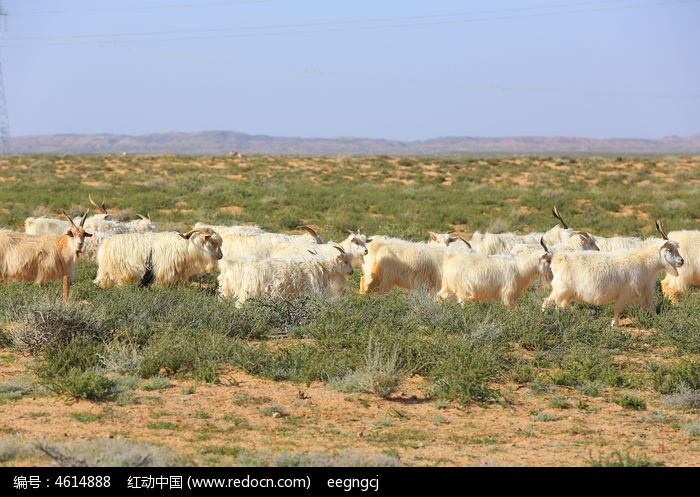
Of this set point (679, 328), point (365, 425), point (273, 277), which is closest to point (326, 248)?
point (273, 277)

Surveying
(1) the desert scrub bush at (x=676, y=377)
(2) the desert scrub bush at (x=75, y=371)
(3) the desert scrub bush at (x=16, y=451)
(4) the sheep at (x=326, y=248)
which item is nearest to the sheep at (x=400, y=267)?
(4) the sheep at (x=326, y=248)

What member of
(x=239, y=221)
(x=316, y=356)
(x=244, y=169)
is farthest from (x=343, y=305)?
(x=244, y=169)

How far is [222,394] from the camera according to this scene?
7.50m

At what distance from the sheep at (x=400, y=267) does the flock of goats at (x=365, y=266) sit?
0.01 m

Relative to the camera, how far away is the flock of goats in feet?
35.6

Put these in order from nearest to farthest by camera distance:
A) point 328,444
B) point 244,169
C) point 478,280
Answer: point 328,444 → point 478,280 → point 244,169

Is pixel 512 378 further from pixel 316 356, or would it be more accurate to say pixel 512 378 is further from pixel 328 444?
pixel 328 444

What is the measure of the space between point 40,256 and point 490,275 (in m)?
6.26

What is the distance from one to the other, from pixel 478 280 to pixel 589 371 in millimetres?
3182

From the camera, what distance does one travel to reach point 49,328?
8.48 m

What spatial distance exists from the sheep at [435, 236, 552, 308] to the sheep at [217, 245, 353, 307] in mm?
1641

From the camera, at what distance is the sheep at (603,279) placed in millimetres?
10828

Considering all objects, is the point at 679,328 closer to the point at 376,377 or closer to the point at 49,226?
the point at 376,377
